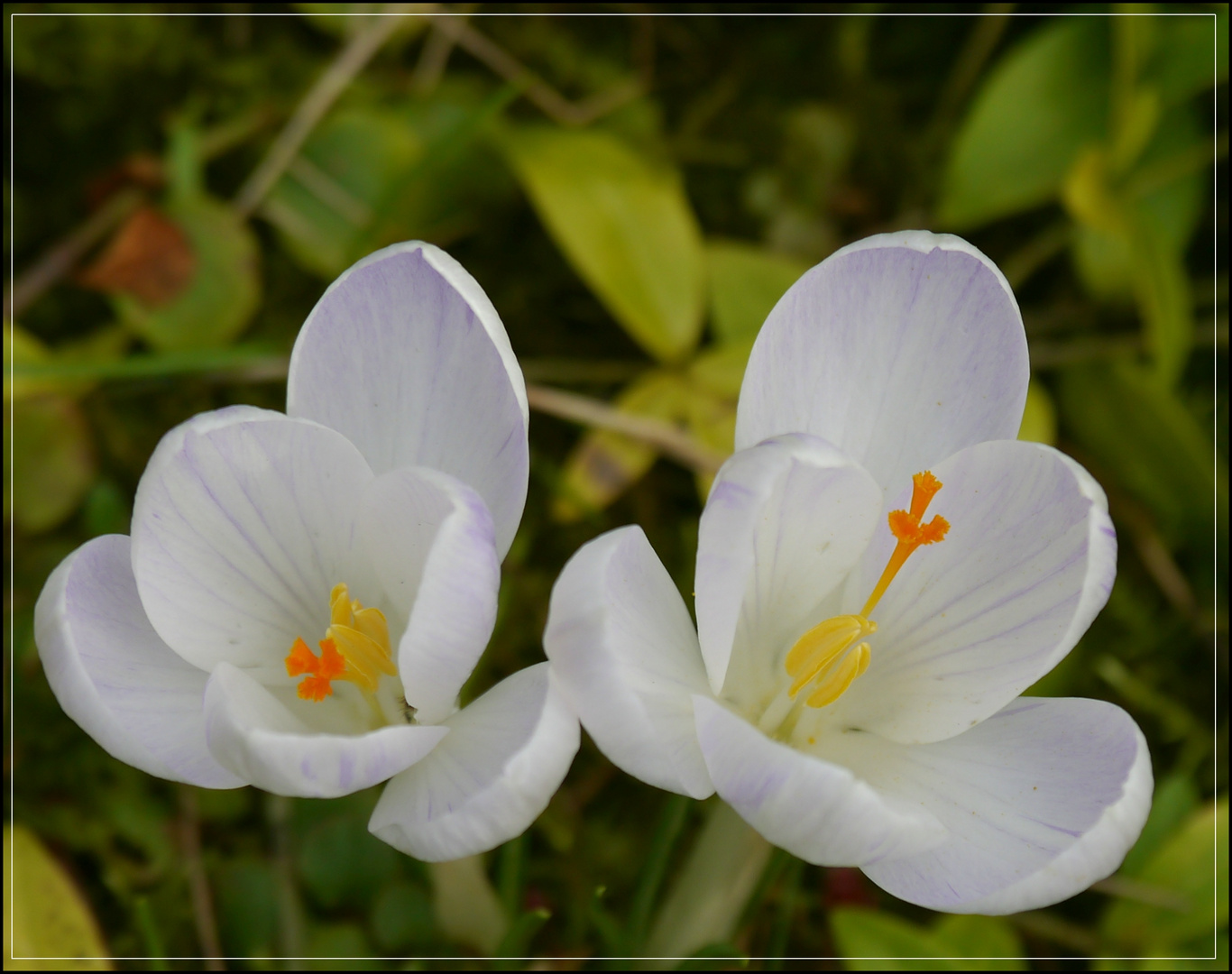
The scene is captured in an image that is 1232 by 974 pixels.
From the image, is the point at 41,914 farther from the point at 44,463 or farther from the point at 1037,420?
the point at 1037,420

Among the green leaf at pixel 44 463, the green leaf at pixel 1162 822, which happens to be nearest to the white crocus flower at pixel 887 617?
the green leaf at pixel 1162 822

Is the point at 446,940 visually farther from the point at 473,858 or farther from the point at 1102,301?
the point at 1102,301

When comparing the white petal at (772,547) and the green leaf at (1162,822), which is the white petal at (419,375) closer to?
the white petal at (772,547)

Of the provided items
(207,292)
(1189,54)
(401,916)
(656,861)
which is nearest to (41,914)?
(401,916)

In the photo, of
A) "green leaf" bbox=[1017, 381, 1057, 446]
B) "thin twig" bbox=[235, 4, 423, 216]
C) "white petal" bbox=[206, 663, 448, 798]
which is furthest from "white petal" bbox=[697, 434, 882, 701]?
"thin twig" bbox=[235, 4, 423, 216]

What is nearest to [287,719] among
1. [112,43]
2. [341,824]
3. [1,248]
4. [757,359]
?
[341,824]

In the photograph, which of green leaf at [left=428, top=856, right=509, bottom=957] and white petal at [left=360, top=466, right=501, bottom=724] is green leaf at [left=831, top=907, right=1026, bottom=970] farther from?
white petal at [left=360, top=466, right=501, bottom=724]

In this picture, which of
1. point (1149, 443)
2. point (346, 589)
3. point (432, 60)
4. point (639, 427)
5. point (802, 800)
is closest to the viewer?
point (802, 800)

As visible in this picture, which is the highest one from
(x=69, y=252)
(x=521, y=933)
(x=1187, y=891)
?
(x=69, y=252)
